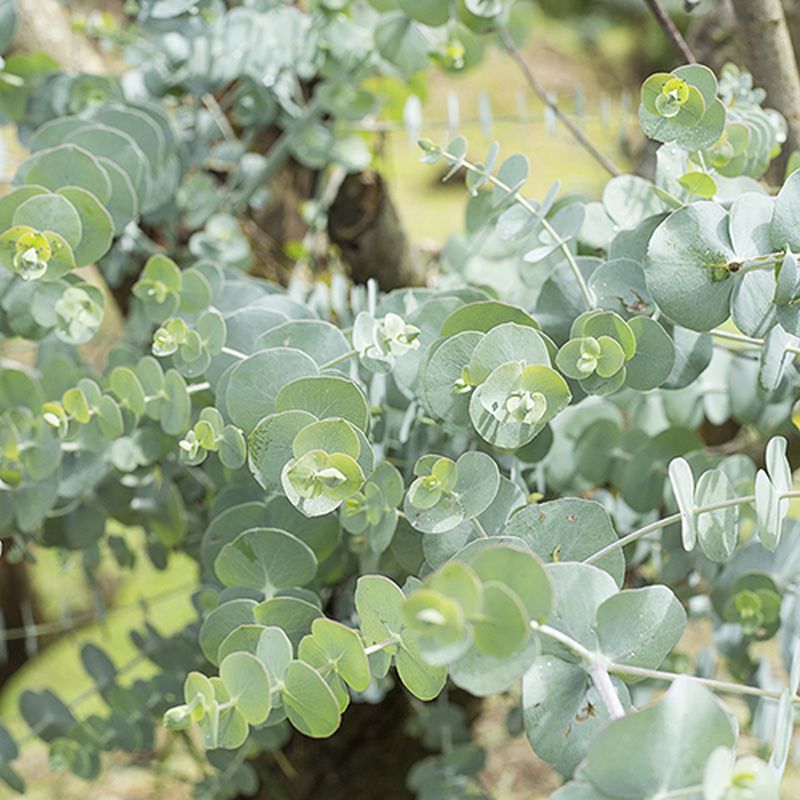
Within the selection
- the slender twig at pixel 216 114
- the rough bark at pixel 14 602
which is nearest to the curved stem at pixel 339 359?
the slender twig at pixel 216 114

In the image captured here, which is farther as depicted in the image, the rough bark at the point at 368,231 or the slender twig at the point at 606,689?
the rough bark at the point at 368,231

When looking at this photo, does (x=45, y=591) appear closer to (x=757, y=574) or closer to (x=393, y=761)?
(x=393, y=761)

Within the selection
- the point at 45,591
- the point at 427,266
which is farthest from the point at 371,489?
the point at 45,591

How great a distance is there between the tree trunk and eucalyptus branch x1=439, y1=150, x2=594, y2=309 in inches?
5.3

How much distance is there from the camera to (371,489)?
0.32 metres

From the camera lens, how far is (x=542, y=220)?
1.14 feet

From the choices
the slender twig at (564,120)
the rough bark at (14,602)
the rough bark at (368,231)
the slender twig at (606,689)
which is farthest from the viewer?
the rough bark at (14,602)

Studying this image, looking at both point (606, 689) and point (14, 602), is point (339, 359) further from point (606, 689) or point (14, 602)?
point (14, 602)

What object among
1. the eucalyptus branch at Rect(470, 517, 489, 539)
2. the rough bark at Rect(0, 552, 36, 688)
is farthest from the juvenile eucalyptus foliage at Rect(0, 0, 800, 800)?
the rough bark at Rect(0, 552, 36, 688)

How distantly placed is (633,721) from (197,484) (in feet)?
1.08

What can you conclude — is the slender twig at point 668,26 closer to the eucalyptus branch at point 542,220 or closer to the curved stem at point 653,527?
the eucalyptus branch at point 542,220

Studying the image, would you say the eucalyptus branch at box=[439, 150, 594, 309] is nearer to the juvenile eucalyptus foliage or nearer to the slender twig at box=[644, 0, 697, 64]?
the juvenile eucalyptus foliage

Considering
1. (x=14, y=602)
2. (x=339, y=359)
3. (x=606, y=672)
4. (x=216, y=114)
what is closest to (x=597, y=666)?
(x=606, y=672)

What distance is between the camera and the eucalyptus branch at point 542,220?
1.08 feet
